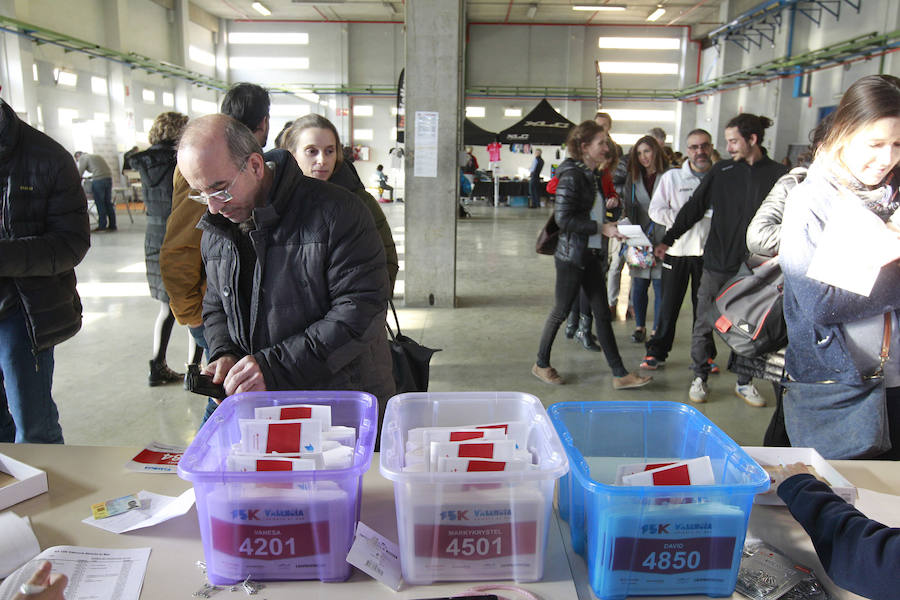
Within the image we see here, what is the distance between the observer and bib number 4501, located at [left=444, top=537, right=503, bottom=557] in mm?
1021

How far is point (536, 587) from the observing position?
3.45 feet

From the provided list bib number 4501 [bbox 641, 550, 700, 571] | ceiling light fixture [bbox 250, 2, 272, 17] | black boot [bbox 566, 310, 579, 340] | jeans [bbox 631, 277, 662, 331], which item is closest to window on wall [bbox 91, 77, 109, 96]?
ceiling light fixture [bbox 250, 2, 272, 17]

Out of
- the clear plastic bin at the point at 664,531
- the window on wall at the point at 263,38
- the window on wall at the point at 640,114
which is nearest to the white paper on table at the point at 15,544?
the clear plastic bin at the point at 664,531

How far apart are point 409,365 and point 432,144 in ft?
11.1

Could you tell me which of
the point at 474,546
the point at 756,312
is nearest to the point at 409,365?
the point at 756,312

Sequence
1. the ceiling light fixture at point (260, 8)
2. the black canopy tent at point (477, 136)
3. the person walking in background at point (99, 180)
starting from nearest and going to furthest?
the person walking in background at point (99, 180) < the black canopy tent at point (477, 136) < the ceiling light fixture at point (260, 8)

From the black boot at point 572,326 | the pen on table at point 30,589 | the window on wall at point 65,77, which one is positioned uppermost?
the window on wall at point 65,77

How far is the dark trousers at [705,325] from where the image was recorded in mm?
3512

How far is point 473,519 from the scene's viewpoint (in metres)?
1.00

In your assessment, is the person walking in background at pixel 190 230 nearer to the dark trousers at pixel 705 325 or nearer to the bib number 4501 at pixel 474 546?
the bib number 4501 at pixel 474 546

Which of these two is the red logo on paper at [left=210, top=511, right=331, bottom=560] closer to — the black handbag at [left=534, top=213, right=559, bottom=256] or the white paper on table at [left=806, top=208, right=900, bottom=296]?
the white paper on table at [left=806, top=208, right=900, bottom=296]

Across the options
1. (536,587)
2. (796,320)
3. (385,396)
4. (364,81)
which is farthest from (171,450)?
(364,81)

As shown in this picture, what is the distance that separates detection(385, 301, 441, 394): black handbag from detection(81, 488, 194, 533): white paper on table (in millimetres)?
1017

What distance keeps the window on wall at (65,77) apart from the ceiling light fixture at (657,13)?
14015 mm
